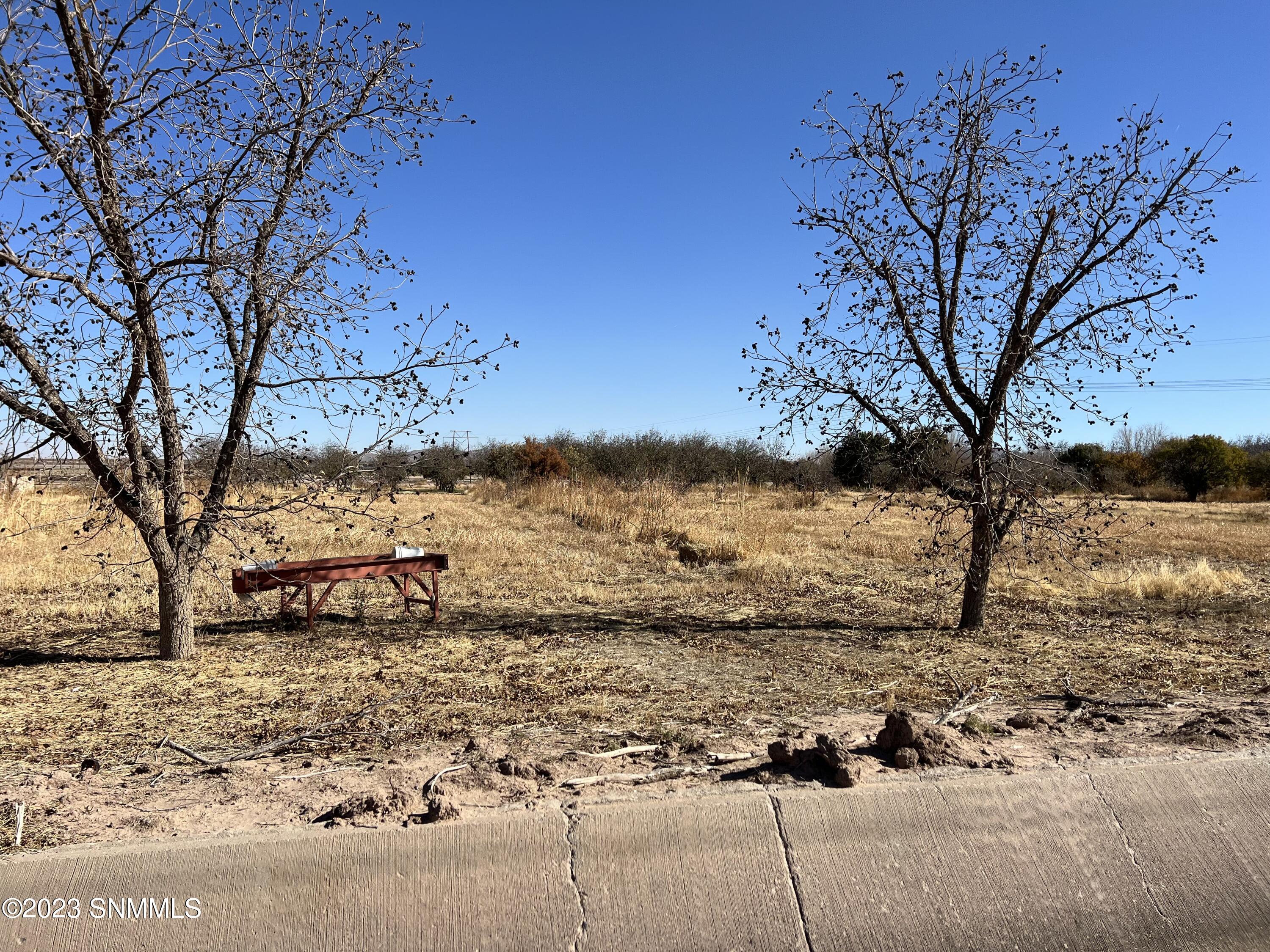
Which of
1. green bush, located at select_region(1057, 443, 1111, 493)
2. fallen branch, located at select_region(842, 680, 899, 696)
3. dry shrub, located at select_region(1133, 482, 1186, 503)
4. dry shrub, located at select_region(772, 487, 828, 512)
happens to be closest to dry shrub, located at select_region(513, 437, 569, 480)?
dry shrub, located at select_region(772, 487, 828, 512)

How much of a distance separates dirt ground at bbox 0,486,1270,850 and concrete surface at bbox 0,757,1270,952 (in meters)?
0.24

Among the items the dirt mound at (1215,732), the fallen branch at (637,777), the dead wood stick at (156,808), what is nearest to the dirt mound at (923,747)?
the fallen branch at (637,777)

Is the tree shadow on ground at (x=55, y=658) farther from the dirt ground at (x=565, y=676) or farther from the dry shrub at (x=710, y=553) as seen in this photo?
the dry shrub at (x=710, y=553)

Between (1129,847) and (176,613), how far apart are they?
676 centimetres

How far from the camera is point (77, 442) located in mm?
6082

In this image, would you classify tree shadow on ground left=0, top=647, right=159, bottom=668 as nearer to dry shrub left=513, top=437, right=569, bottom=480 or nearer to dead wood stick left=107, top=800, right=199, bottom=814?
dead wood stick left=107, top=800, right=199, bottom=814

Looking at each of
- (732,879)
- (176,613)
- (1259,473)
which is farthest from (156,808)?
(1259,473)

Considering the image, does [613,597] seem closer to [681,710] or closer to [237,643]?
[237,643]

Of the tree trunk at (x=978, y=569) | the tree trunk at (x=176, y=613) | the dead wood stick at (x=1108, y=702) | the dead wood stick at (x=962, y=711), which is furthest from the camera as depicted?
the tree trunk at (x=978, y=569)

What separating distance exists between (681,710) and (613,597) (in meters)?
5.11

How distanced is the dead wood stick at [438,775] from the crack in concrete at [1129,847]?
2636 mm

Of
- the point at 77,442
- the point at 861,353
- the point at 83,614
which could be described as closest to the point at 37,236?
the point at 77,442

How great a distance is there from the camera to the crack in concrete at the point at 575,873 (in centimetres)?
278

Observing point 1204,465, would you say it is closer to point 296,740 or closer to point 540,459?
point 540,459
